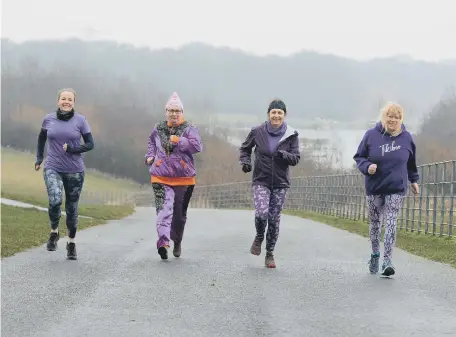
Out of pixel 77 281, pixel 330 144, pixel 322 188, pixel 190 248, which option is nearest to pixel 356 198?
pixel 322 188

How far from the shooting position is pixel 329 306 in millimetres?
7277

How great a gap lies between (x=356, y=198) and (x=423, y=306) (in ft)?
63.5

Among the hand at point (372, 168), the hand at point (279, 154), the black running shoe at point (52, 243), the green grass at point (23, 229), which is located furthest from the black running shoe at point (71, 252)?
the hand at point (372, 168)

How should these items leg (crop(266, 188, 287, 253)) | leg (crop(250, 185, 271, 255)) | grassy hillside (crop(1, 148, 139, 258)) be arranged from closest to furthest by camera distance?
leg (crop(250, 185, 271, 255)), leg (crop(266, 188, 287, 253)), grassy hillside (crop(1, 148, 139, 258))

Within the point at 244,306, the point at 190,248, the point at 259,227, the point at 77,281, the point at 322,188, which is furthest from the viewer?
the point at 322,188

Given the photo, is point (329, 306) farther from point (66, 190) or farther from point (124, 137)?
point (124, 137)

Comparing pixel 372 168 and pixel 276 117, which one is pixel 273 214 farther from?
pixel 372 168

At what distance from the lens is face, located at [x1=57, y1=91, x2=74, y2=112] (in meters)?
10.7

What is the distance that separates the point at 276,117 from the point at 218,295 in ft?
10.3

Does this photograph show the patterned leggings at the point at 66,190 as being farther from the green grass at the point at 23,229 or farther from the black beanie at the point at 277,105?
the black beanie at the point at 277,105

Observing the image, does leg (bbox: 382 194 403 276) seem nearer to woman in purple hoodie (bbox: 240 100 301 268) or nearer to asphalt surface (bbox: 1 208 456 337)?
asphalt surface (bbox: 1 208 456 337)

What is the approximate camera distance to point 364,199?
25516 mm

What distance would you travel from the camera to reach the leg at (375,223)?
9961mm

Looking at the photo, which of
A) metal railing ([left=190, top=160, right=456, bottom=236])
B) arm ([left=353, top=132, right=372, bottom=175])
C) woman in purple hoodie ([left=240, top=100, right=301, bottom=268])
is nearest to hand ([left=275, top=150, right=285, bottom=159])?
woman in purple hoodie ([left=240, top=100, right=301, bottom=268])
